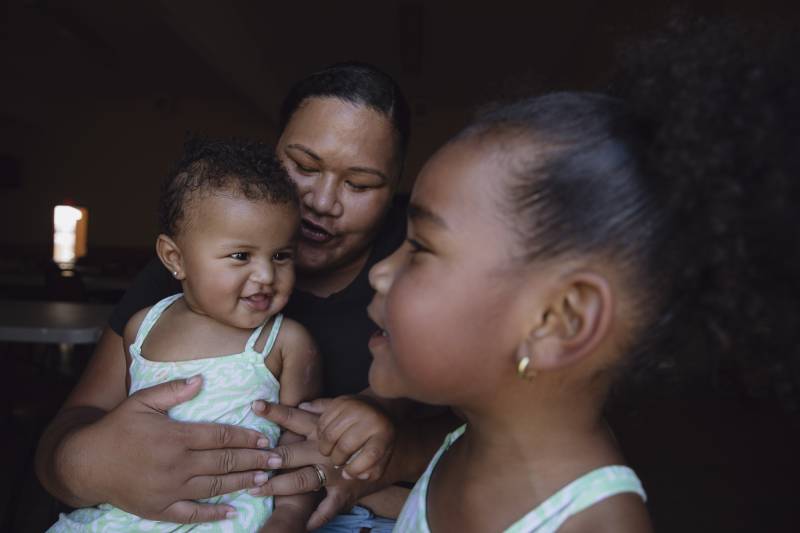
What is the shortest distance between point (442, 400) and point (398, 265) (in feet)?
0.69

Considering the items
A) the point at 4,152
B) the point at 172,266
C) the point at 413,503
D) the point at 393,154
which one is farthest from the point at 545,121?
the point at 4,152

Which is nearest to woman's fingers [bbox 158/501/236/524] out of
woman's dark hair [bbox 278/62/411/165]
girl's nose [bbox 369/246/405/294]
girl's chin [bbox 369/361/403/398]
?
girl's chin [bbox 369/361/403/398]

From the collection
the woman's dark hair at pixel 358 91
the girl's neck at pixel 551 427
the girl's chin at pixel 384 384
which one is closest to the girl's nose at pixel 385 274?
the girl's chin at pixel 384 384

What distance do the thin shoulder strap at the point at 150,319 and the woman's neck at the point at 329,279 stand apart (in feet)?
1.04

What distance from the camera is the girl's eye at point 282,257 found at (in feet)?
4.50

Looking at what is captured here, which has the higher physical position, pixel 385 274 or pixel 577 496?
pixel 385 274

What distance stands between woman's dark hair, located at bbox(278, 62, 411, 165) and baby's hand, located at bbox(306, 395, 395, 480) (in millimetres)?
779

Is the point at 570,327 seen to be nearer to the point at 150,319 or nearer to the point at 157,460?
the point at 157,460

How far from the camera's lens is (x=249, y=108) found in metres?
9.70

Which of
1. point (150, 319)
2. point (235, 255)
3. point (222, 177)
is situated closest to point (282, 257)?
point (235, 255)

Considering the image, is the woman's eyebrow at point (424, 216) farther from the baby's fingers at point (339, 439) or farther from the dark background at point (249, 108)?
the baby's fingers at point (339, 439)

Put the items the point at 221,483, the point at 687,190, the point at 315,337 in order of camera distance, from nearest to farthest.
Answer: the point at 687,190 → the point at 221,483 → the point at 315,337

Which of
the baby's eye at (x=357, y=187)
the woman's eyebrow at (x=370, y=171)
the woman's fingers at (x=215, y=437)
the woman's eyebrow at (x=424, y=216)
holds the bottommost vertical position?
the woman's fingers at (x=215, y=437)

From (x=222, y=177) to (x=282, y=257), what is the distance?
214 mm
